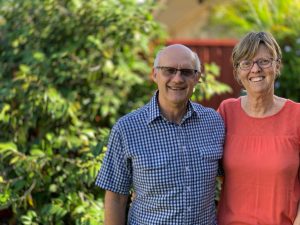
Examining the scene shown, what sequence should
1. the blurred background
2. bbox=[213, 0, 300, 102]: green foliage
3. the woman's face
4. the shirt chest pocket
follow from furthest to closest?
bbox=[213, 0, 300, 102]: green foliage < the blurred background < the woman's face < the shirt chest pocket

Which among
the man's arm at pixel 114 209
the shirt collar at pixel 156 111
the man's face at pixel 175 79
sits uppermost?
the man's face at pixel 175 79

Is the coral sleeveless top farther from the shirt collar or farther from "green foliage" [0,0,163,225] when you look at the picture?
"green foliage" [0,0,163,225]

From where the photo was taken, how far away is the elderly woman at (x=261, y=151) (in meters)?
2.49

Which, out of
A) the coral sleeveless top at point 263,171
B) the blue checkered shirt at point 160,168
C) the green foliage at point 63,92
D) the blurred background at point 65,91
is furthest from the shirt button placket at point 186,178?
the green foliage at point 63,92

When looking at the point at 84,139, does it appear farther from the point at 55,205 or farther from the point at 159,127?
the point at 159,127

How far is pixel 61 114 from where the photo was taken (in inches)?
158

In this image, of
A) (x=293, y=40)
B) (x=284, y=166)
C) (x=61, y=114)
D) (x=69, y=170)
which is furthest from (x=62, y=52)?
(x=293, y=40)

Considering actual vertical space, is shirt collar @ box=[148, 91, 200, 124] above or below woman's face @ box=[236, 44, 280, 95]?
below

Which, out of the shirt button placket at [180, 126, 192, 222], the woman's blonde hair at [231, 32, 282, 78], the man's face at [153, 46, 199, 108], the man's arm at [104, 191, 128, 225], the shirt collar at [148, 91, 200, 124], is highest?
the woman's blonde hair at [231, 32, 282, 78]

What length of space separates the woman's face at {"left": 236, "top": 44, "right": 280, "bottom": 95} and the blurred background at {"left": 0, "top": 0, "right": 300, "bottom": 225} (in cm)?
82

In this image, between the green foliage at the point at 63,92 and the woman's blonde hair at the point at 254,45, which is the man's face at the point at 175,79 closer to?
the woman's blonde hair at the point at 254,45

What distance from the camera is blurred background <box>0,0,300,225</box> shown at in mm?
3488

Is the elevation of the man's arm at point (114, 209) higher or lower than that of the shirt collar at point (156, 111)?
lower

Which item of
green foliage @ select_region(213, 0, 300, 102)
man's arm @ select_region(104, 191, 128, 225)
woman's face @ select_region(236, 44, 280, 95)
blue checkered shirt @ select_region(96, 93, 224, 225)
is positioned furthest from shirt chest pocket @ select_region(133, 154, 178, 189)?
green foliage @ select_region(213, 0, 300, 102)
